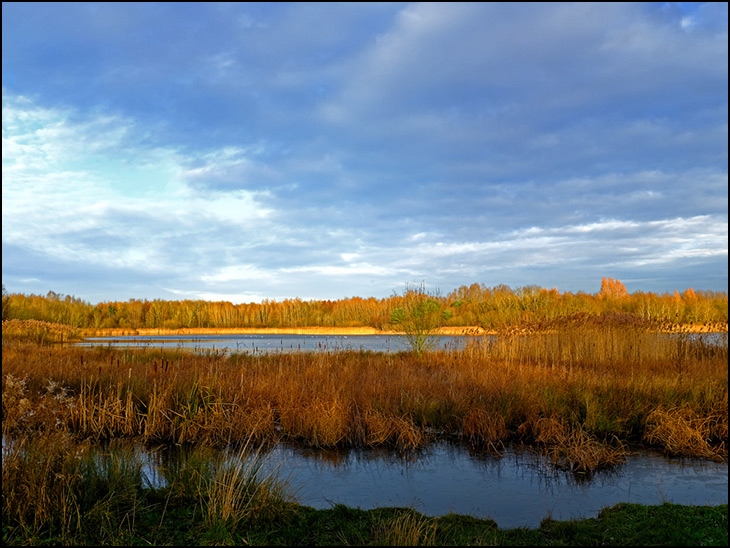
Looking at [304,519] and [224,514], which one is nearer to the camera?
[224,514]

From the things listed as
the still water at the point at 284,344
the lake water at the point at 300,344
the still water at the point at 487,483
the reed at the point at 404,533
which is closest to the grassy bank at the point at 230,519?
the reed at the point at 404,533

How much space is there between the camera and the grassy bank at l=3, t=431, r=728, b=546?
3926mm

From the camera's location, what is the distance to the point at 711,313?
81.0 feet

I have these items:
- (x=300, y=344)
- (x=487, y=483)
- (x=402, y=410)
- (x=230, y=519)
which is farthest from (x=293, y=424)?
(x=300, y=344)

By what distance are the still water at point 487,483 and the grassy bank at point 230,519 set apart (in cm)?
51

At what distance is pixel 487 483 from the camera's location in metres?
6.04

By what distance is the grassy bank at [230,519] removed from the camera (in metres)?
3.93

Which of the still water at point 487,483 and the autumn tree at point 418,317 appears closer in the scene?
the still water at point 487,483

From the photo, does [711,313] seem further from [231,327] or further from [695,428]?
[231,327]

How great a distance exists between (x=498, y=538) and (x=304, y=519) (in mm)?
1636

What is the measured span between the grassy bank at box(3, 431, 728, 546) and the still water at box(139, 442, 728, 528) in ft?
1.67

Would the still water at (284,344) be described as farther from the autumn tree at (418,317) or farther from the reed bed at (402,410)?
the reed bed at (402,410)

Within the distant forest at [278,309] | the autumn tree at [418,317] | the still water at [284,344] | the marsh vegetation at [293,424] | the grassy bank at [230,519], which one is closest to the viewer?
the grassy bank at [230,519]

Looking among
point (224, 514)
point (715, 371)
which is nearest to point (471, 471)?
point (224, 514)
